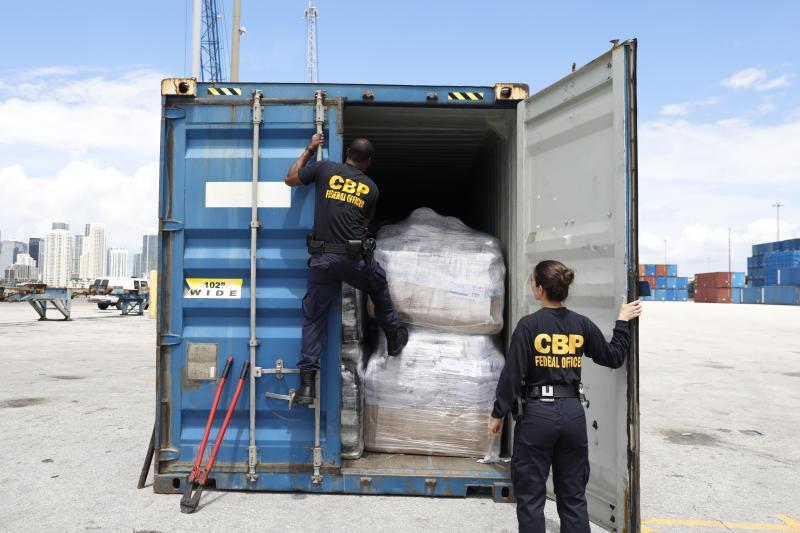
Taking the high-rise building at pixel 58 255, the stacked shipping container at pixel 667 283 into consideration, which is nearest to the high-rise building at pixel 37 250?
the high-rise building at pixel 58 255

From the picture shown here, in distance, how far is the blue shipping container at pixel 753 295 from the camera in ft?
184

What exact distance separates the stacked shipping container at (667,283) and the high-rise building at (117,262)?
116220mm

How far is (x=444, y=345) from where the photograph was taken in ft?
13.8

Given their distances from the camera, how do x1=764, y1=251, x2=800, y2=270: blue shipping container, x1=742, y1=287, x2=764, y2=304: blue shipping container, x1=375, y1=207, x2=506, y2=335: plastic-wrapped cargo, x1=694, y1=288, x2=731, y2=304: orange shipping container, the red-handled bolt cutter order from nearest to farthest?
the red-handled bolt cutter, x1=375, y1=207, x2=506, y2=335: plastic-wrapped cargo, x1=764, y1=251, x2=800, y2=270: blue shipping container, x1=742, y1=287, x2=764, y2=304: blue shipping container, x1=694, y1=288, x2=731, y2=304: orange shipping container

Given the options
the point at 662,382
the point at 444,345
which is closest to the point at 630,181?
the point at 444,345

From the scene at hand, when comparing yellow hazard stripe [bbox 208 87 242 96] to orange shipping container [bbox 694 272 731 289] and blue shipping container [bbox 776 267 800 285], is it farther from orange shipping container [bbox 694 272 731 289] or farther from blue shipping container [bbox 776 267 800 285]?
orange shipping container [bbox 694 272 731 289]

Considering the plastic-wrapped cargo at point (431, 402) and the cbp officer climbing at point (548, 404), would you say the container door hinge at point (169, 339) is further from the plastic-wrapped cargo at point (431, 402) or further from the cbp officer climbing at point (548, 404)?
the cbp officer climbing at point (548, 404)

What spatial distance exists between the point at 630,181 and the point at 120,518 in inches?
139

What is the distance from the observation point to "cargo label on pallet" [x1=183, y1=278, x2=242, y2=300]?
3.81m

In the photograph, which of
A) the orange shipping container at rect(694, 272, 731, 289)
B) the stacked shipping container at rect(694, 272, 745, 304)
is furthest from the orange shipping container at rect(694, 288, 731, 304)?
the orange shipping container at rect(694, 272, 731, 289)

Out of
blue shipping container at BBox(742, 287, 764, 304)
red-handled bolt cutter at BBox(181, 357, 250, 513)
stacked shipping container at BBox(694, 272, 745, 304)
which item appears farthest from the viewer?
stacked shipping container at BBox(694, 272, 745, 304)

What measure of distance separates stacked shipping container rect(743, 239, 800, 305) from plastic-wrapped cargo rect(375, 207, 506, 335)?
5840 cm

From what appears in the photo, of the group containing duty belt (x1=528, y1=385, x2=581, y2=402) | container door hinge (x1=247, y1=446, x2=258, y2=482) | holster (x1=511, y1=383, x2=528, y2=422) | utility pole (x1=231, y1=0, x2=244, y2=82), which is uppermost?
utility pole (x1=231, y1=0, x2=244, y2=82)

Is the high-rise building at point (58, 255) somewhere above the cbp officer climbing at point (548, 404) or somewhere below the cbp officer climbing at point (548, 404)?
above
